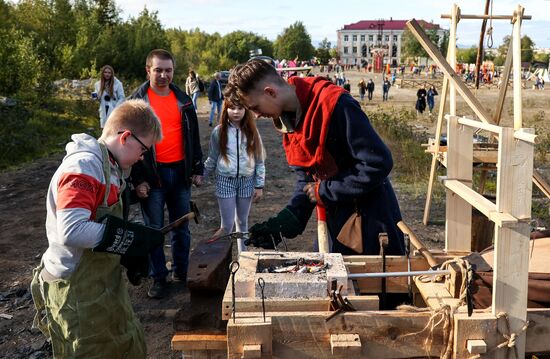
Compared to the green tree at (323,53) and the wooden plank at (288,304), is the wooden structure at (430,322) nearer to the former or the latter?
the wooden plank at (288,304)

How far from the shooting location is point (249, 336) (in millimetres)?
1821

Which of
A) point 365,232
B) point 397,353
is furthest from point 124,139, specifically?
point 397,353

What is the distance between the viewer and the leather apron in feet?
7.59

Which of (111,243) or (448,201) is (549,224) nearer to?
(448,201)

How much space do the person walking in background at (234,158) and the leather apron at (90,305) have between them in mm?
2195

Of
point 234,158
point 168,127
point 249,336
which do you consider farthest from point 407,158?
point 249,336

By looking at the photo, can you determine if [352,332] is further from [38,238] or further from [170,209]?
[38,238]

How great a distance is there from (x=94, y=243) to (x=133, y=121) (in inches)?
21.6

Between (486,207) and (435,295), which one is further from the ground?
(486,207)

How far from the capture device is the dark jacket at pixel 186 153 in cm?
423

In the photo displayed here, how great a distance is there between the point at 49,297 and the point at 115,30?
26.4 meters

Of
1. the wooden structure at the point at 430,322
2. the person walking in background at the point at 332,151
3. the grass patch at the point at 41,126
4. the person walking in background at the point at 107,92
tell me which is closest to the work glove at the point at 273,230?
the person walking in background at the point at 332,151

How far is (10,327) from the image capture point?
409 centimetres

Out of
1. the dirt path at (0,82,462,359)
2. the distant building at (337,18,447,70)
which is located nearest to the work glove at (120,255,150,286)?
the dirt path at (0,82,462,359)
